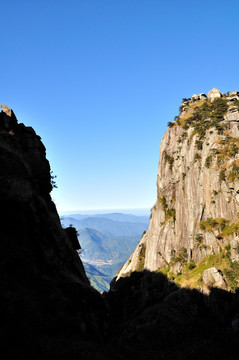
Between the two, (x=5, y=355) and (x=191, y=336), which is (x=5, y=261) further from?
(x=191, y=336)

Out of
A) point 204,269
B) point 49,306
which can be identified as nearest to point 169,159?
point 204,269

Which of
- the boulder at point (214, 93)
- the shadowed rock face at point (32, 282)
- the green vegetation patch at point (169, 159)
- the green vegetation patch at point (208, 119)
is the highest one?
the boulder at point (214, 93)

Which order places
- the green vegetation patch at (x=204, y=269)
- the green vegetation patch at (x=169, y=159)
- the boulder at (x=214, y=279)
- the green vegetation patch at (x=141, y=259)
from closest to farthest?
the boulder at (x=214, y=279)
the green vegetation patch at (x=204, y=269)
the green vegetation patch at (x=169, y=159)
the green vegetation patch at (x=141, y=259)

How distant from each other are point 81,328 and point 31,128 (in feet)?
105

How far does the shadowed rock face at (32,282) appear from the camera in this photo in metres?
15.1

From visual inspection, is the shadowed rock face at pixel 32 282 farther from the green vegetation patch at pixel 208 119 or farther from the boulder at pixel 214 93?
the boulder at pixel 214 93

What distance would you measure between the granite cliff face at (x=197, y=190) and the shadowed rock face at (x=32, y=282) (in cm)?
3600

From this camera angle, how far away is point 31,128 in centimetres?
4053

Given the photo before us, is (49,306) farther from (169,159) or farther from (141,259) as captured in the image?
(141,259)

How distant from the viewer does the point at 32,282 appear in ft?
66.7

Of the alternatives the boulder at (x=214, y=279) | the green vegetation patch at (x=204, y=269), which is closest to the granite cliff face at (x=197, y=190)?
the green vegetation patch at (x=204, y=269)

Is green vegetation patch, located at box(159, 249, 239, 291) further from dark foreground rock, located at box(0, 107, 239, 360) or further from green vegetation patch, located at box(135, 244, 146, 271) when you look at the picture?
green vegetation patch, located at box(135, 244, 146, 271)

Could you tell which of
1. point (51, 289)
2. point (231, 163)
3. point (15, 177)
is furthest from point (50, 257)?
point (231, 163)

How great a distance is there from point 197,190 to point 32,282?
Answer: 59.3m
